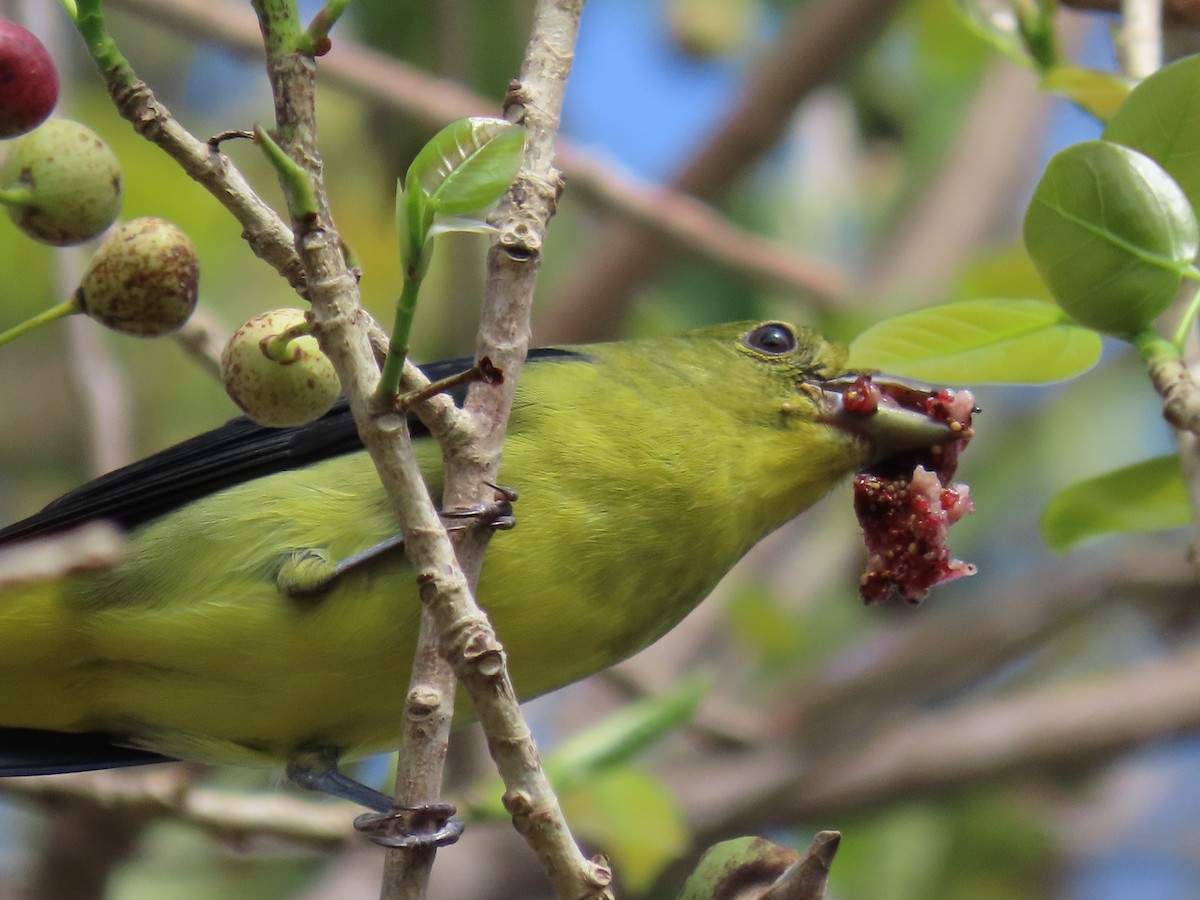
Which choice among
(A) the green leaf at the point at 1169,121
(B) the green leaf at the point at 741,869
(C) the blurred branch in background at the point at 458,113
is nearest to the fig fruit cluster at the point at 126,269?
(B) the green leaf at the point at 741,869

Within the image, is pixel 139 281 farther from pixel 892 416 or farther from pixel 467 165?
pixel 892 416

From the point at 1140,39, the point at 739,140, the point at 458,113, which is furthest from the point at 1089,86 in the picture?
the point at 739,140

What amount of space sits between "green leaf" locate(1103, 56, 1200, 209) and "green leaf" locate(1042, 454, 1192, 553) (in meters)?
0.43

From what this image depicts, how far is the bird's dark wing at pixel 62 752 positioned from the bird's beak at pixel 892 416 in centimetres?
172

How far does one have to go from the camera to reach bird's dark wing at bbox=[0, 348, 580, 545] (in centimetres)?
341

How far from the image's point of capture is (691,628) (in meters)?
6.09

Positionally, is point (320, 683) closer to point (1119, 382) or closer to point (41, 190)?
point (41, 190)

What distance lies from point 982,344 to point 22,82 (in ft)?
4.52

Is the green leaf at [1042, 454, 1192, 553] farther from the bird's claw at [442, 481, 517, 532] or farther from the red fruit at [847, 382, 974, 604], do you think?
the bird's claw at [442, 481, 517, 532]

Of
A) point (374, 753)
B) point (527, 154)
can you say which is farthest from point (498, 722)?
point (374, 753)

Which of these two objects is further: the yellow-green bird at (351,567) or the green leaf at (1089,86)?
the yellow-green bird at (351,567)

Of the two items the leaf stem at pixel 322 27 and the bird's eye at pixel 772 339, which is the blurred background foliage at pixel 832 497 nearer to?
the bird's eye at pixel 772 339

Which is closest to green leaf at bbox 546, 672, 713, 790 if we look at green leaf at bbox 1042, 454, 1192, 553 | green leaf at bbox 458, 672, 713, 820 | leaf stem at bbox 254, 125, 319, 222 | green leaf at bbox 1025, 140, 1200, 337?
green leaf at bbox 458, 672, 713, 820

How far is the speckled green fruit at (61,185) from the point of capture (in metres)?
2.07
